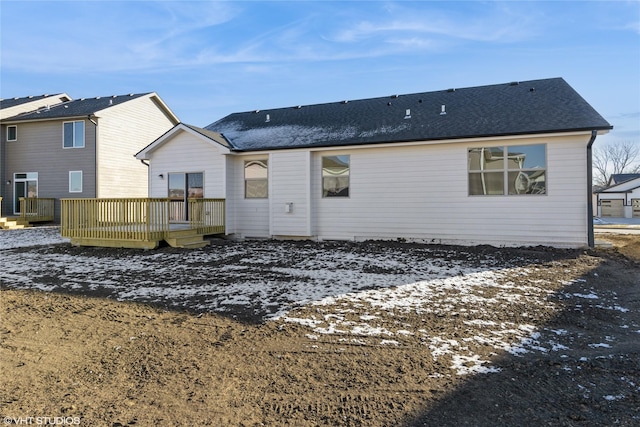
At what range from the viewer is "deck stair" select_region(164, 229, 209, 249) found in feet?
34.4

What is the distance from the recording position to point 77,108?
20.8 m

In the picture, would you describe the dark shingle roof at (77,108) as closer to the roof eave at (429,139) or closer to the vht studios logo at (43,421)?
the roof eave at (429,139)

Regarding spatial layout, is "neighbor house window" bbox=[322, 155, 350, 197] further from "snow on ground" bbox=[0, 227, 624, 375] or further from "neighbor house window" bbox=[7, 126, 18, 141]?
"neighbor house window" bbox=[7, 126, 18, 141]

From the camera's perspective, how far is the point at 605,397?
8.64 ft

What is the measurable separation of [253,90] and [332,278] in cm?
1760

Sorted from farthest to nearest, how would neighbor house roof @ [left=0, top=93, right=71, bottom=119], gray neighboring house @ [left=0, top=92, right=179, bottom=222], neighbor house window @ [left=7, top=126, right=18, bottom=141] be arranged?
neighbor house roof @ [left=0, top=93, right=71, bottom=119] → neighbor house window @ [left=7, top=126, right=18, bottom=141] → gray neighboring house @ [left=0, top=92, right=179, bottom=222]

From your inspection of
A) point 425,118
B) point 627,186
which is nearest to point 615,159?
point 627,186

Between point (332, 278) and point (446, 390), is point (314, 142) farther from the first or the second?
→ point (446, 390)

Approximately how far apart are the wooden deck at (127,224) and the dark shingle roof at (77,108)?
34.2 ft

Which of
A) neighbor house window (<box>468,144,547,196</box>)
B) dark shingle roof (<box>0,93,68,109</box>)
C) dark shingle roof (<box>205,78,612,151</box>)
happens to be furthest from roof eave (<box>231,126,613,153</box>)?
dark shingle roof (<box>0,93,68,109</box>)

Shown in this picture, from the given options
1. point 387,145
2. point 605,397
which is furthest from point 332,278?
point 387,145

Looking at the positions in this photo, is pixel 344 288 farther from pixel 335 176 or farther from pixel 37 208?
pixel 37 208

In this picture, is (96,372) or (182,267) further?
(182,267)

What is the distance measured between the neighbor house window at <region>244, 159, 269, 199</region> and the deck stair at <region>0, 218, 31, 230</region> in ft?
42.4
